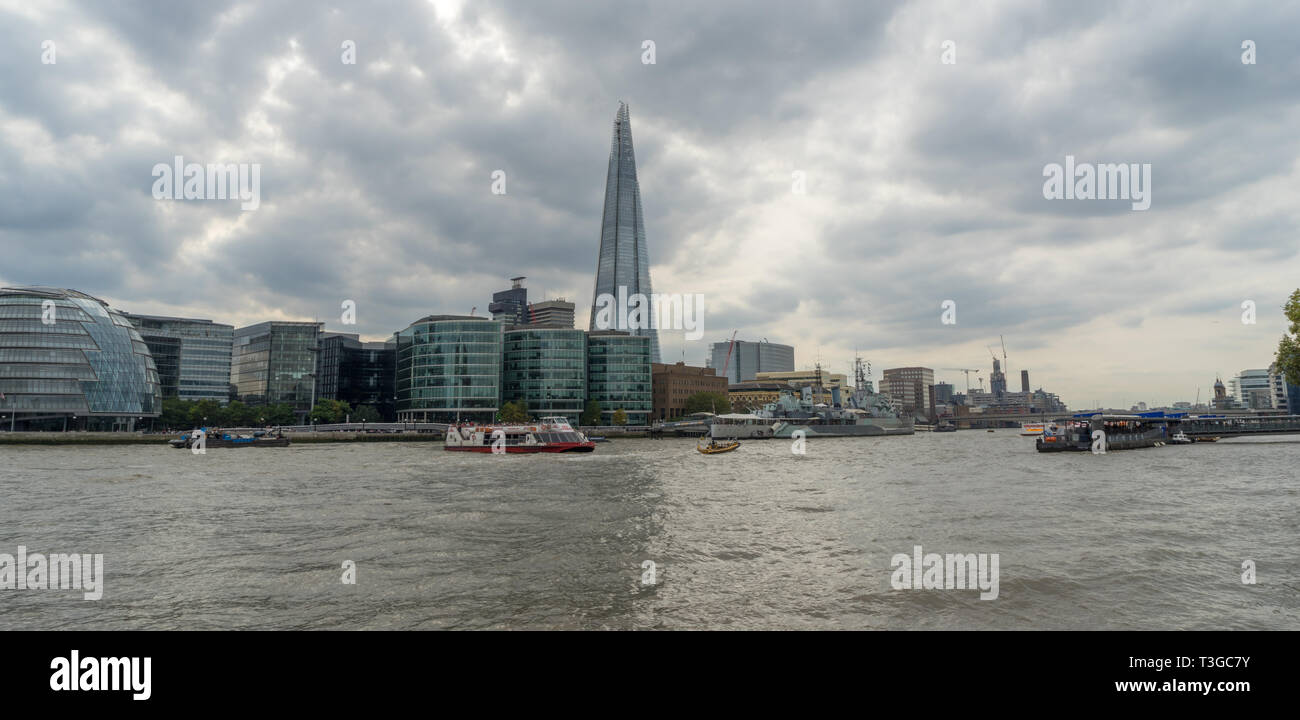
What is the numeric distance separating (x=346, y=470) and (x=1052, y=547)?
5459 cm

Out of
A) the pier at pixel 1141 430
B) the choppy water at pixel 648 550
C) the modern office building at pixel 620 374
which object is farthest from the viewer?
the modern office building at pixel 620 374

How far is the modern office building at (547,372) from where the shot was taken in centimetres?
17150

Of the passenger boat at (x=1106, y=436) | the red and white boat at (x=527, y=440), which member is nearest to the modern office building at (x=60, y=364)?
the red and white boat at (x=527, y=440)

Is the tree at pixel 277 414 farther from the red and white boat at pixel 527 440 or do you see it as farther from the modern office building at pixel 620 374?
the red and white boat at pixel 527 440

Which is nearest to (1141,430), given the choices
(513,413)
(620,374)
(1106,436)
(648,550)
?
(1106,436)

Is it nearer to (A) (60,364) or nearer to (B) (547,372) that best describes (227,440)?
(A) (60,364)

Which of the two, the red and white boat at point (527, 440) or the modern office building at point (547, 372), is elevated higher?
the modern office building at point (547, 372)

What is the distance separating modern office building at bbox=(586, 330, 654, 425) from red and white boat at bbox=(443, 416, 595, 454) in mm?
83004

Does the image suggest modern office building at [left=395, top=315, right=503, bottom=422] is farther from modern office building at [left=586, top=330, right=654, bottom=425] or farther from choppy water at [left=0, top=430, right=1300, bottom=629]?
choppy water at [left=0, top=430, right=1300, bottom=629]

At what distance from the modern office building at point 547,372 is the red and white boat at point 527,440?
73.3 m

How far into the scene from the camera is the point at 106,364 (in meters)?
122

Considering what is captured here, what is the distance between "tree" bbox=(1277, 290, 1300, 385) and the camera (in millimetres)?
57594

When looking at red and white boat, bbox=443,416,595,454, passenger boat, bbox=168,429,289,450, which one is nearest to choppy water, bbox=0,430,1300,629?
red and white boat, bbox=443,416,595,454
